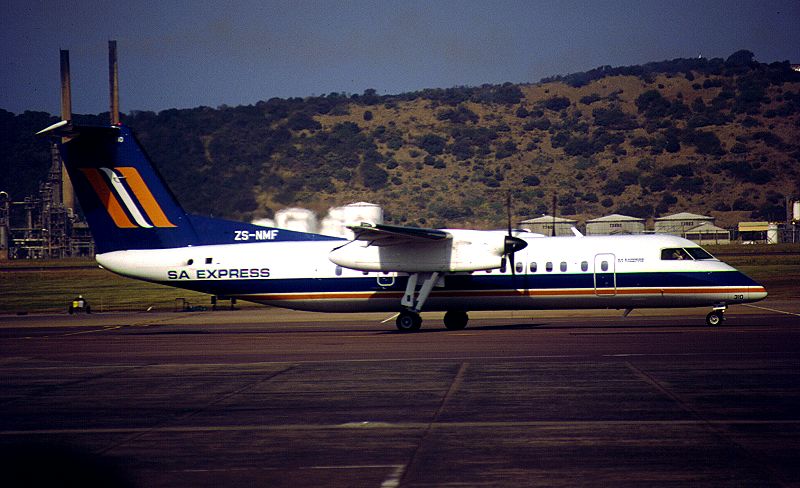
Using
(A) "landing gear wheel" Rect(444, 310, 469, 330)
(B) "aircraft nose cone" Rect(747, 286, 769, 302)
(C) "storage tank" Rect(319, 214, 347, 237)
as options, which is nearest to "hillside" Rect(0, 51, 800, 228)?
(C) "storage tank" Rect(319, 214, 347, 237)

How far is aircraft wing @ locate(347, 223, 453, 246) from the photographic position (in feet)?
98.4

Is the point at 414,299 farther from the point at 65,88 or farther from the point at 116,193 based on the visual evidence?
the point at 65,88

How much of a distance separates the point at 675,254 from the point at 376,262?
32.5 feet

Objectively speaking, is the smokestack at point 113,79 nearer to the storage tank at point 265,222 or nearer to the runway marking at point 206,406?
the storage tank at point 265,222

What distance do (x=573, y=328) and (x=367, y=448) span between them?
20.5 meters

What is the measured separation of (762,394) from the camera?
50.8 ft

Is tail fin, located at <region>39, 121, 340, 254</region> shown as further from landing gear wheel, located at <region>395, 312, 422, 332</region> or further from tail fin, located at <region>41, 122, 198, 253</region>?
landing gear wheel, located at <region>395, 312, 422, 332</region>

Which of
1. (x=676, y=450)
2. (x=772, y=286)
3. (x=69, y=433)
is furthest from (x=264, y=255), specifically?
(x=772, y=286)

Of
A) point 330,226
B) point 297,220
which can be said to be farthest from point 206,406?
point 330,226

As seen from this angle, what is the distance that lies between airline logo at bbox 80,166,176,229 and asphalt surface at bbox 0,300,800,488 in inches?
205

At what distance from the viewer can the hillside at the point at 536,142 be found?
107500 mm

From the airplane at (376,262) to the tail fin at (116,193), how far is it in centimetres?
3

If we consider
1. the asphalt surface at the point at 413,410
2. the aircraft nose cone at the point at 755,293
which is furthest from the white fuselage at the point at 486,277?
the asphalt surface at the point at 413,410

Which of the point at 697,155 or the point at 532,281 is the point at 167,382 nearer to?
the point at 532,281
